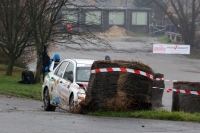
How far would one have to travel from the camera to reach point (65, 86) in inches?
547

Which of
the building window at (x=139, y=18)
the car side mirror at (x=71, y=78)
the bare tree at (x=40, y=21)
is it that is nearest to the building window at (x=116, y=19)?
the building window at (x=139, y=18)

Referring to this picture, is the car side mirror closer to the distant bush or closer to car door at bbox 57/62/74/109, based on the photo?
car door at bbox 57/62/74/109

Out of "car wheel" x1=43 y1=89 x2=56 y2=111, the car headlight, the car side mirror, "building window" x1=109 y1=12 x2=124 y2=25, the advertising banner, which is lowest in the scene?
"car wheel" x1=43 y1=89 x2=56 y2=111

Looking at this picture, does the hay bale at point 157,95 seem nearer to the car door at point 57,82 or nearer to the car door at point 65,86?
the car door at point 57,82

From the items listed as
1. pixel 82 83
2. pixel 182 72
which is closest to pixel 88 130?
pixel 82 83

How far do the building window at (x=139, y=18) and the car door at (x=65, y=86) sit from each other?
6258 cm

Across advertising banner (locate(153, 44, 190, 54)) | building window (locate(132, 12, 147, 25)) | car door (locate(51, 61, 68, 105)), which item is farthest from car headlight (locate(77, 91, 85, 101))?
building window (locate(132, 12, 147, 25))

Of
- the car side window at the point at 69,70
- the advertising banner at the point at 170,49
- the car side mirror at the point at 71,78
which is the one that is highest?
the advertising banner at the point at 170,49

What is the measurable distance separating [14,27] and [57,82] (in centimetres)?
1373

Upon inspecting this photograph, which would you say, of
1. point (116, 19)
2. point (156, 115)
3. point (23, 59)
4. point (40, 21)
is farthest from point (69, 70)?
point (116, 19)

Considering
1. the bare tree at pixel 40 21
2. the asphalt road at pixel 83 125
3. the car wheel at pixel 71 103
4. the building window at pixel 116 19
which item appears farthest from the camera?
the building window at pixel 116 19

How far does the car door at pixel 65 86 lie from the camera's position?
45.1ft

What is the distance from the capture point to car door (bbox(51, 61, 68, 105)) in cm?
1438

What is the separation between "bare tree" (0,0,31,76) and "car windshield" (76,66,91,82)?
13012 millimetres
